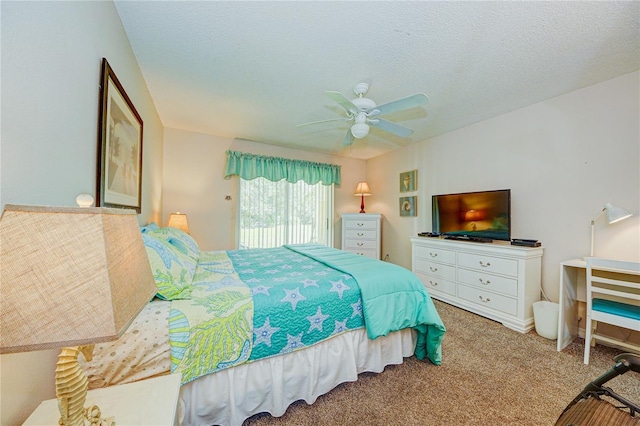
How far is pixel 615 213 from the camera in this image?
78.4 inches

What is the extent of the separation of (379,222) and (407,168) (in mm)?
1072

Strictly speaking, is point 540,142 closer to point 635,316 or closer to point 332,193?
point 635,316

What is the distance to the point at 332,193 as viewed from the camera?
4.75 meters

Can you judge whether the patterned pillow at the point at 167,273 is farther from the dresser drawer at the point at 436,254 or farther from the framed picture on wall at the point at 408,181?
the framed picture on wall at the point at 408,181

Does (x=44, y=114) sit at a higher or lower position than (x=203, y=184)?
lower

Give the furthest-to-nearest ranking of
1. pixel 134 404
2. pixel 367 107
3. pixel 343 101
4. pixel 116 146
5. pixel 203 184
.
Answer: pixel 203 184, pixel 367 107, pixel 343 101, pixel 116 146, pixel 134 404

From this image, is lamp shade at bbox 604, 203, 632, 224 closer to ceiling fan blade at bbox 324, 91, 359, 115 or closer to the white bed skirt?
the white bed skirt

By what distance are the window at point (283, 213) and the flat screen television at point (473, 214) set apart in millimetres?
1968

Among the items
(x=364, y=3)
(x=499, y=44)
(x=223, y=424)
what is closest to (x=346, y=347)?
(x=223, y=424)

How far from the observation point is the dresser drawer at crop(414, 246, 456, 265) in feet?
10.2

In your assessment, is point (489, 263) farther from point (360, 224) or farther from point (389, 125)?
point (360, 224)

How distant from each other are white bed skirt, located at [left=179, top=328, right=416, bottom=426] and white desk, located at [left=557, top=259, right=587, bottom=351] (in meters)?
1.53

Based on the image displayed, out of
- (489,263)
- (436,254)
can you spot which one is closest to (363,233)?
(436,254)

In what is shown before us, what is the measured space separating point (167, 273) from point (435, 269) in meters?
3.18
